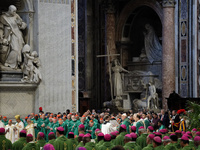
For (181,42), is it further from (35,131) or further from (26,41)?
(35,131)

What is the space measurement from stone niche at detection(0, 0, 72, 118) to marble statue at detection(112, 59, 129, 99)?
6.08 m

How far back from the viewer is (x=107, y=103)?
2611cm

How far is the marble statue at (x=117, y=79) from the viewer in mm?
25781

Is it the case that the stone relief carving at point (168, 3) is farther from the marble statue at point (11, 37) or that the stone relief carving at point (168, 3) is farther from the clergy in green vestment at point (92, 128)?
the clergy in green vestment at point (92, 128)

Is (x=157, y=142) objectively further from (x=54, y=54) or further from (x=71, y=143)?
(x=54, y=54)

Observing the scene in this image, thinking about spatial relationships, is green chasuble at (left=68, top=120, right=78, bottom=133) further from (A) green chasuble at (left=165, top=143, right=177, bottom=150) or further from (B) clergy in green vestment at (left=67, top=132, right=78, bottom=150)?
(A) green chasuble at (left=165, top=143, right=177, bottom=150)

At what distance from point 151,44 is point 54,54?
27.2 ft

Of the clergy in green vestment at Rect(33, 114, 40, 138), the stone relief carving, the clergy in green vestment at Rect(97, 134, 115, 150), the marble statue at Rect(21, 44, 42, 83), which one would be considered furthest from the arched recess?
the clergy in green vestment at Rect(97, 134, 115, 150)

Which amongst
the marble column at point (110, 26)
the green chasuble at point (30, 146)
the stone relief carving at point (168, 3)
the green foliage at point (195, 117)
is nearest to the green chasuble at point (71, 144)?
the green chasuble at point (30, 146)

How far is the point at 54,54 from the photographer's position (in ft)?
65.0

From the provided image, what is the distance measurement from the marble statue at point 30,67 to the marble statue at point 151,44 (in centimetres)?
Answer: 862

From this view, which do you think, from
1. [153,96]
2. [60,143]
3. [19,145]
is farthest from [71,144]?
[153,96]

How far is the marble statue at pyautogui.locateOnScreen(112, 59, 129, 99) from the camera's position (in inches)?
1015

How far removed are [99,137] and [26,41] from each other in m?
10.4
